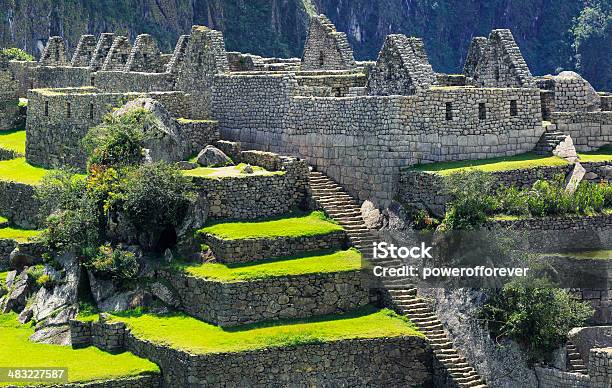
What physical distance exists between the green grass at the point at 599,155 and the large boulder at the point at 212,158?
8749 millimetres

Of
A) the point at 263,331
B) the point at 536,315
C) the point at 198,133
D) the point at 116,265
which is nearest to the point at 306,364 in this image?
the point at 263,331

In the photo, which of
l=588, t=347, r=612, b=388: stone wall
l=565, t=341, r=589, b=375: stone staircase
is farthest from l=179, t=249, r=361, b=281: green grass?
l=588, t=347, r=612, b=388: stone wall

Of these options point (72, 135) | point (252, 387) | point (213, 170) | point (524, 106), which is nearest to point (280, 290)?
point (252, 387)

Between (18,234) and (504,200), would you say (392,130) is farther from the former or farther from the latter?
(18,234)

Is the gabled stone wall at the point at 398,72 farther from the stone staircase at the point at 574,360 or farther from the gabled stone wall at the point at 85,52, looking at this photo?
the gabled stone wall at the point at 85,52

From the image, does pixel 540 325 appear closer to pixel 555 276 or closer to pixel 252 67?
pixel 555 276

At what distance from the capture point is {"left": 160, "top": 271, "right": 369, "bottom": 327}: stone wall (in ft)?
125

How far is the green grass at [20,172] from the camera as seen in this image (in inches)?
1852

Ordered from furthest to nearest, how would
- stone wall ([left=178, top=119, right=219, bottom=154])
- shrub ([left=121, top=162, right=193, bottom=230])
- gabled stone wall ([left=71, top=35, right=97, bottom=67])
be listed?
gabled stone wall ([left=71, top=35, right=97, bottom=67]) → stone wall ([left=178, top=119, right=219, bottom=154]) → shrub ([left=121, top=162, right=193, bottom=230])

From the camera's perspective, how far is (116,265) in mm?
40438

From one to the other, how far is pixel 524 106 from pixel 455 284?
18.9ft

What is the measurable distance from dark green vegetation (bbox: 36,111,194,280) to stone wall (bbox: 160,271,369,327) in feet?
6.09

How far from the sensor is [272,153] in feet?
143

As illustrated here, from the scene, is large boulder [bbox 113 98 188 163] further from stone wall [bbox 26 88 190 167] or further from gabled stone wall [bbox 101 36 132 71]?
gabled stone wall [bbox 101 36 132 71]
